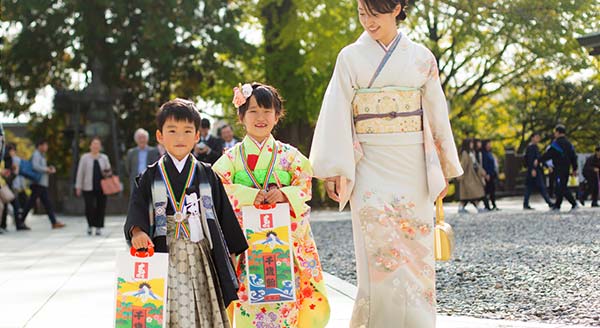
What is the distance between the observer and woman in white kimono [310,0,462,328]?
185 inches

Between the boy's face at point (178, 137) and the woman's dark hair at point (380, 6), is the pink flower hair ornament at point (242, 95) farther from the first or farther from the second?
the woman's dark hair at point (380, 6)

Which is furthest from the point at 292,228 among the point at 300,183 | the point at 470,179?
the point at 470,179

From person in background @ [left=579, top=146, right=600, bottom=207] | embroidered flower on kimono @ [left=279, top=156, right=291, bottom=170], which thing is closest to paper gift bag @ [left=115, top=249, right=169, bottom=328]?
embroidered flower on kimono @ [left=279, top=156, right=291, bottom=170]

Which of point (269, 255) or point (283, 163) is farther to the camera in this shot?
point (283, 163)

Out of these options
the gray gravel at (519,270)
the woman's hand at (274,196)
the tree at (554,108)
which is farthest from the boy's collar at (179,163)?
the tree at (554,108)

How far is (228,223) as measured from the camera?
459cm

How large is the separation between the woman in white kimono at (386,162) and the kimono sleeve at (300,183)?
279 mm

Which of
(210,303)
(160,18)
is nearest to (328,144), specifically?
A: (210,303)

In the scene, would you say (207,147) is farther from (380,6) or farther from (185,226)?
(185,226)

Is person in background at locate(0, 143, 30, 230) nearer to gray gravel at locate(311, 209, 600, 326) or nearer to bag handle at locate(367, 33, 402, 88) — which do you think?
gray gravel at locate(311, 209, 600, 326)

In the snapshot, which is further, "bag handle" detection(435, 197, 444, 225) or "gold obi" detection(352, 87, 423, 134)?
"bag handle" detection(435, 197, 444, 225)

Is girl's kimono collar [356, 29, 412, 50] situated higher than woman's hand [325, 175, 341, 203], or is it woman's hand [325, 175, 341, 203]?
girl's kimono collar [356, 29, 412, 50]

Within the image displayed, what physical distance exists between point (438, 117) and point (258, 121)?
1.01 meters

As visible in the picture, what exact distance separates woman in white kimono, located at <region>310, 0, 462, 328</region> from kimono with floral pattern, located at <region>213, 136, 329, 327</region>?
32 centimetres
